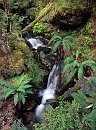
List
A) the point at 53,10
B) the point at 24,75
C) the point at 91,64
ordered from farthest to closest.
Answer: the point at 53,10
the point at 24,75
the point at 91,64

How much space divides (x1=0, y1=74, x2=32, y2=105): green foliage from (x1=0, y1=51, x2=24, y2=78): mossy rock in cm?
45

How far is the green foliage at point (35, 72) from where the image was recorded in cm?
765

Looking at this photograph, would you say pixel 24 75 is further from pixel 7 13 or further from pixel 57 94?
pixel 7 13

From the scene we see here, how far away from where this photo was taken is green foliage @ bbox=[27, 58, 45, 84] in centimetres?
765

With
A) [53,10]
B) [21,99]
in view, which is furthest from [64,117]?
[53,10]

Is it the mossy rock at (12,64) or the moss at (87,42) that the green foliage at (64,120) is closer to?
the mossy rock at (12,64)

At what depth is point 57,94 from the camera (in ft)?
24.8

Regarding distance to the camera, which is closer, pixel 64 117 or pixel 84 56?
pixel 64 117

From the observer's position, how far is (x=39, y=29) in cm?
991

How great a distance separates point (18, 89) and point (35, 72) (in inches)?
47.9

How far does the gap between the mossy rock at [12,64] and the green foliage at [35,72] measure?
26 centimetres

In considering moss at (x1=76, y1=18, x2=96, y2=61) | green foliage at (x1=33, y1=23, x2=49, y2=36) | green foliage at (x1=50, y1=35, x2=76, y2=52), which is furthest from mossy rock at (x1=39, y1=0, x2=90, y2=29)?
green foliage at (x1=50, y1=35, x2=76, y2=52)

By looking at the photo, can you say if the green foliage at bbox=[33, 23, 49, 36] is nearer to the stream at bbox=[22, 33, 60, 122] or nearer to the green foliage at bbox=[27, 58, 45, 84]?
the stream at bbox=[22, 33, 60, 122]

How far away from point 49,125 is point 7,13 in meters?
4.61
